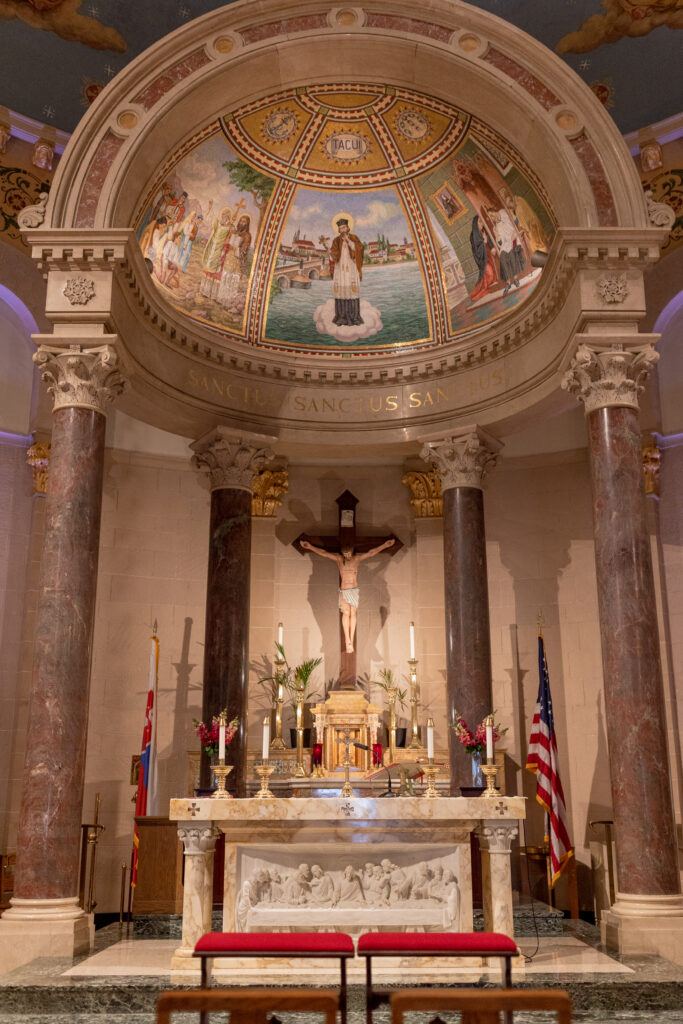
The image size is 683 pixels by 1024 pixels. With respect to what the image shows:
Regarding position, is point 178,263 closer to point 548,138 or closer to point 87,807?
point 548,138

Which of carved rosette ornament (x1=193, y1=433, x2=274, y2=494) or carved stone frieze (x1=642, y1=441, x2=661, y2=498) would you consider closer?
carved rosette ornament (x1=193, y1=433, x2=274, y2=494)

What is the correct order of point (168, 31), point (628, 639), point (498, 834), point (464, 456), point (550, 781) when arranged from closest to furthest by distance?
→ point (498, 834) → point (628, 639) → point (550, 781) → point (464, 456) → point (168, 31)

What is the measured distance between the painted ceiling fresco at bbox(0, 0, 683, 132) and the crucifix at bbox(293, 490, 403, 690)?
790 cm

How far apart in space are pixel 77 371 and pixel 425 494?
24.4 feet

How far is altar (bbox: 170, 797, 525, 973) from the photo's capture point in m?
9.34

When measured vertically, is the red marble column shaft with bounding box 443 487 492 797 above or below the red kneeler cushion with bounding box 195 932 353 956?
above

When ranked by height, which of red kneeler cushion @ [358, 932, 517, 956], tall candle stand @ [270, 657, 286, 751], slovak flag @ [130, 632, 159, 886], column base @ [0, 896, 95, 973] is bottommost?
column base @ [0, 896, 95, 973]

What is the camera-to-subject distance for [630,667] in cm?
1090

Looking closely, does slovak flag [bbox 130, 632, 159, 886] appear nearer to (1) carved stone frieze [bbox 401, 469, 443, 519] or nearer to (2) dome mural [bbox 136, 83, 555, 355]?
(1) carved stone frieze [bbox 401, 469, 443, 519]

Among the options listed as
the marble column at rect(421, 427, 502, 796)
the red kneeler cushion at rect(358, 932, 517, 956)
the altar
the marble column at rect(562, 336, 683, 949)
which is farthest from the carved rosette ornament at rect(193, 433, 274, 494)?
the red kneeler cushion at rect(358, 932, 517, 956)

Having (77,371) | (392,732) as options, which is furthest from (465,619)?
(77,371)

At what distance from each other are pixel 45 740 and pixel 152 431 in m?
7.73

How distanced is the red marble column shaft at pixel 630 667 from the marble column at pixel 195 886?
178 inches

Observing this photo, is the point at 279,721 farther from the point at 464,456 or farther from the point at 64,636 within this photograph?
the point at 64,636
